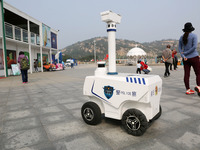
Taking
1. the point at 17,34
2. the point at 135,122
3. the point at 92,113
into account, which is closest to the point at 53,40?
the point at 17,34

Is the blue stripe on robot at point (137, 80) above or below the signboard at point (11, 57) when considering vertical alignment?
below

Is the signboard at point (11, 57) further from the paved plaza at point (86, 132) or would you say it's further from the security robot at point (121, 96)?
the security robot at point (121, 96)

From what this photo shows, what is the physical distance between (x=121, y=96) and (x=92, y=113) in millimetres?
591

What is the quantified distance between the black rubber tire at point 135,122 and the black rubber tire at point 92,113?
1.48 feet

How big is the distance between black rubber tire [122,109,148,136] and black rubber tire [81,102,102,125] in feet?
1.48

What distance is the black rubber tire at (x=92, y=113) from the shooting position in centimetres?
245

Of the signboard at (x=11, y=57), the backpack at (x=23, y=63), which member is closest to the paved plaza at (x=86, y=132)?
the backpack at (x=23, y=63)

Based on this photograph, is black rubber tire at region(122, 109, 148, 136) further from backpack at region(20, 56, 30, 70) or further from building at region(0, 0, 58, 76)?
building at region(0, 0, 58, 76)

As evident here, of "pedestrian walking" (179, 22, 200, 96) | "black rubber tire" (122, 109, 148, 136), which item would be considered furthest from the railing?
"black rubber tire" (122, 109, 148, 136)

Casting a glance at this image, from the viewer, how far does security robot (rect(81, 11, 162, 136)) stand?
6.73 feet

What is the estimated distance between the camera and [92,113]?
8.18 ft

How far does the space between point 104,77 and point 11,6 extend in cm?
1418

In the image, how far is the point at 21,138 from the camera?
2.12 meters

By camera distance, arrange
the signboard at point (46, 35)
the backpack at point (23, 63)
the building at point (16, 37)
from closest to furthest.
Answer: the backpack at point (23, 63) < the building at point (16, 37) < the signboard at point (46, 35)
